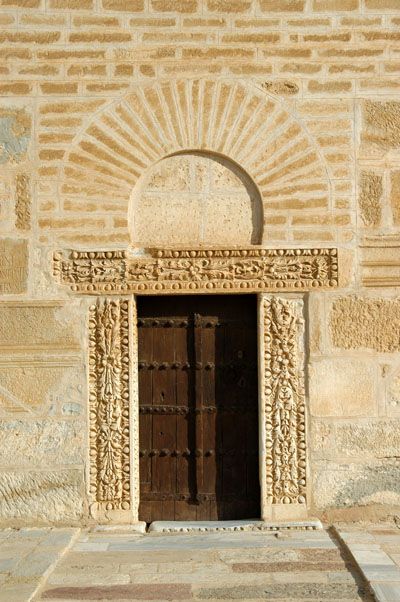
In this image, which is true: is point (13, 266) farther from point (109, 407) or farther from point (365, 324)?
point (365, 324)

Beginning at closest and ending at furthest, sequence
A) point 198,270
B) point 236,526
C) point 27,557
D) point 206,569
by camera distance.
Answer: point 206,569 → point 27,557 → point 236,526 → point 198,270

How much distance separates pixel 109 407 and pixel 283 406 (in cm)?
113

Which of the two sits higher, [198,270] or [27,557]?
[198,270]

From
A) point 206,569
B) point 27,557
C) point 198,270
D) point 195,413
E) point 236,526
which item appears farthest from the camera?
point 195,413

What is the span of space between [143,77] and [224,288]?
149cm

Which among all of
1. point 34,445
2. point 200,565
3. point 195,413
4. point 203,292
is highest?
point 203,292

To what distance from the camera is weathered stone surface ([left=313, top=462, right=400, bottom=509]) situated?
566cm

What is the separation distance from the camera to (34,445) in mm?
5664

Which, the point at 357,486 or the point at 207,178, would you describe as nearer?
the point at 357,486

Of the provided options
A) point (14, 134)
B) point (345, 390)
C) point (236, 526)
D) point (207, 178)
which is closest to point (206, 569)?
point (236, 526)

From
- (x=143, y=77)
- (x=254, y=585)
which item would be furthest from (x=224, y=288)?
(x=254, y=585)

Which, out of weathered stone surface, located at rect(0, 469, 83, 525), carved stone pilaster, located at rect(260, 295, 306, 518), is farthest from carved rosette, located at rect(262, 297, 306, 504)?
weathered stone surface, located at rect(0, 469, 83, 525)

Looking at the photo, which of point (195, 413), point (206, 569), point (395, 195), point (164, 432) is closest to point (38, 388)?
point (164, 432)

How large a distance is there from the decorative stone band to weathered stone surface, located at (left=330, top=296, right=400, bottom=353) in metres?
0.19
